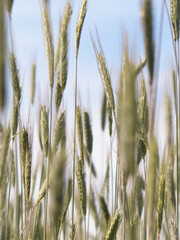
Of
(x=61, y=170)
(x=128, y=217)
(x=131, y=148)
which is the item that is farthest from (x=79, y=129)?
(x=131, y=148)

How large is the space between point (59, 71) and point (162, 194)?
0.79 m

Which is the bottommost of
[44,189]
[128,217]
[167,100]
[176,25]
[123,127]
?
[128,217]

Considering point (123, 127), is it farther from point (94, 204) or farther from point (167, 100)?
point (94, 204)

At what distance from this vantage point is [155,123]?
114 centimetres

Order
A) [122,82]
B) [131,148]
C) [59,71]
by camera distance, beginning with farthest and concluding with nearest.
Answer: [59,71], [122,82], [131,148]

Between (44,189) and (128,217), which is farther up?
(44,189)

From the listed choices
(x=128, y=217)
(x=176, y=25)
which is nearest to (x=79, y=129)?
(x=128, y=217)

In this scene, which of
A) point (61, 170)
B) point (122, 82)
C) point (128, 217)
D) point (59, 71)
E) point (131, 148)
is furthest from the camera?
point (59, 71)

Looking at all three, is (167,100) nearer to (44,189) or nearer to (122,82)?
(122,82)

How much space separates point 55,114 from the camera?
177cm

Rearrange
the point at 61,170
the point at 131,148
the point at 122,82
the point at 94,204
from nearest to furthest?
the point at 131,148, the point at 61,170, the point at 122,82, the point at 94,204

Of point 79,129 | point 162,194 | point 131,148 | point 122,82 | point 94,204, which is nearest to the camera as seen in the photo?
point 131,148

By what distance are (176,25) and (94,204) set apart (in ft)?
6.37

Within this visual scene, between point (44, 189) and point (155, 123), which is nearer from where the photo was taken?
point (155, 123)
